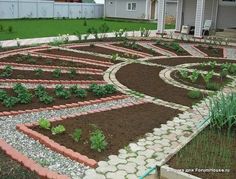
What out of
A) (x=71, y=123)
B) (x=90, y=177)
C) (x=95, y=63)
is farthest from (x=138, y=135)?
(x=95, y=63)

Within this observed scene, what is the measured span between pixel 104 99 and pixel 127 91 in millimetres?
1014

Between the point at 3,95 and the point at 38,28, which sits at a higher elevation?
the point at 38,28

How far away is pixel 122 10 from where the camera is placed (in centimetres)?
4047

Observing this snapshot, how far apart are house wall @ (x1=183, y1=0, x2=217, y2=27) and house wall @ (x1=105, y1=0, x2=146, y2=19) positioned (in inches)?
596

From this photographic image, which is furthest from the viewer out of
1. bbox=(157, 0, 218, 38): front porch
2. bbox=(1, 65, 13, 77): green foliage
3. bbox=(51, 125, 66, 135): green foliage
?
bbox=(157, 0, 218, 38): front porch

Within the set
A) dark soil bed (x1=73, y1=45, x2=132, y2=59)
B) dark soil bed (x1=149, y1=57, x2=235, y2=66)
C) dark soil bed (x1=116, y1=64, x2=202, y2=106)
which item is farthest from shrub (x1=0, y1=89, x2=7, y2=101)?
dark soil bed (x1=73, y1=45, x2=132, y2=59)

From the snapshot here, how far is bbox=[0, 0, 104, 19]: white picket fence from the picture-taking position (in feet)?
105

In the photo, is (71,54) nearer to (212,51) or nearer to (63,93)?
(63,93)

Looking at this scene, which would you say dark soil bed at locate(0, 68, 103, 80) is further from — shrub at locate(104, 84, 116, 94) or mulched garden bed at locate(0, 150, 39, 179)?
mulched garden bed at locate(0, 150, 39, 179)

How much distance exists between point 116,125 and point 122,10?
3539 centimetres

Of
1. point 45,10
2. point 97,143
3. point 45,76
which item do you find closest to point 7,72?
point 45,76

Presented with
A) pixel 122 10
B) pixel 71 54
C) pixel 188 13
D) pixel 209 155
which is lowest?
pixel 209 155

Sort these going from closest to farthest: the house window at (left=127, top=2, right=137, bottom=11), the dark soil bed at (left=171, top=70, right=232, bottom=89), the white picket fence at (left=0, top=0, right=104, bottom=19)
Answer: the dark soil bed at (left=171, top=70, right=232, bottom=89) < the white picket fence at (left=0, top=0, right=104, bottom=19) < the house window at (left=127, top=2, right=137, bottom=11)

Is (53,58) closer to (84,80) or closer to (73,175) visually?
(84,80)
